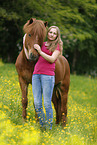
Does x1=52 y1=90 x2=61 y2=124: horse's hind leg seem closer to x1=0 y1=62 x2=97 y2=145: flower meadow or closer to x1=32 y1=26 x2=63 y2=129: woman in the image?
x1=0 y1=62 x2=97 y2=145: flower meadow

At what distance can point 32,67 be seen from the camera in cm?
473

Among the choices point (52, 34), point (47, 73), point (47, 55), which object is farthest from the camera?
point (52, 34)

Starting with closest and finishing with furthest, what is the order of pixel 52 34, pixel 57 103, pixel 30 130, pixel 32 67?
1. pixel 30 130
2. pixel 52 34
3. pixel 32 67
4. pixel 57 103

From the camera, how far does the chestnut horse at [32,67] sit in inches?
169

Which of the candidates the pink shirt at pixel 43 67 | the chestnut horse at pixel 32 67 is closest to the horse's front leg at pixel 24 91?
the chestnut horse at pixel 32 67

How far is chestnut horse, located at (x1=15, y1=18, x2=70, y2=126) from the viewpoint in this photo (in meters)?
4.29

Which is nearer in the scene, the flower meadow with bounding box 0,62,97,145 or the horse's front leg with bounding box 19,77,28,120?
the flower meadow with bounding box 0,62,97,145

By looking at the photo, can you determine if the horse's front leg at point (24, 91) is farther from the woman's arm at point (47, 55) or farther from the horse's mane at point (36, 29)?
the horse's mane at point (36, 29)

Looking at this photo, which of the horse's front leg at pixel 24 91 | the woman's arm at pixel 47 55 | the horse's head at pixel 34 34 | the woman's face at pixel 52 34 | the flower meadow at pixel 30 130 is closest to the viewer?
the flower meadow at pixel 30 130

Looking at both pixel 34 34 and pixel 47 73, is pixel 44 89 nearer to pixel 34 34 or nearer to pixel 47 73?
pixel 47 73

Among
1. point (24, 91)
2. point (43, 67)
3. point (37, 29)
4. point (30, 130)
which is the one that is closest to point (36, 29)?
point (37, 29)

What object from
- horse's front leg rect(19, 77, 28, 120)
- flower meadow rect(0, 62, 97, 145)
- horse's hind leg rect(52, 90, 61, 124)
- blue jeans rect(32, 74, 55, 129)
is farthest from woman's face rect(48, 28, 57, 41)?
horse's hind leg rect(52, 90, 61, 124)

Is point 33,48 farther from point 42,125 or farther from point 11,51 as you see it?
point 11,51

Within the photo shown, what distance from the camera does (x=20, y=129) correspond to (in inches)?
156
